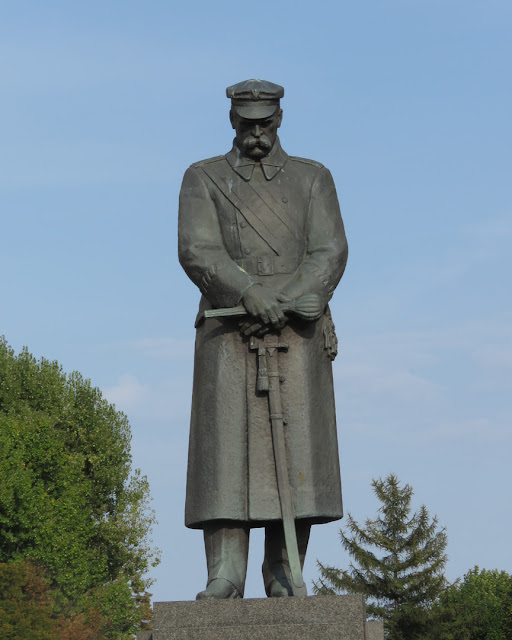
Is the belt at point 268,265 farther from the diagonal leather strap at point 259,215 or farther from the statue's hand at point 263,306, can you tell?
the statue's hand at point 263,306

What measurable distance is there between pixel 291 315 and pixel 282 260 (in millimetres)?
552

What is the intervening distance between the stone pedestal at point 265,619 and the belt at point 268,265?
2.60 m

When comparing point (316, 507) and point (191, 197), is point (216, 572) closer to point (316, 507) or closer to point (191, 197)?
point (316, 507)

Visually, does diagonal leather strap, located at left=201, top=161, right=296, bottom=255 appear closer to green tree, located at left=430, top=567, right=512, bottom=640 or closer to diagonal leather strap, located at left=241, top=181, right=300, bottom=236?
diagonal leather strap, located at left=241, top=181, right=300, bottom=236

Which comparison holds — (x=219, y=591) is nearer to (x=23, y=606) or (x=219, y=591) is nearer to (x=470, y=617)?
(x=23, y=606)

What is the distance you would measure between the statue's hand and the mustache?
50.8 inches

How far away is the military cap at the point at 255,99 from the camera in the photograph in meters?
9.67

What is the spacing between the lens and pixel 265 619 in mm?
8406

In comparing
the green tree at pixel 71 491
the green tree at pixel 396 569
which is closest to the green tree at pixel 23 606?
the green tree at pixel 71 491

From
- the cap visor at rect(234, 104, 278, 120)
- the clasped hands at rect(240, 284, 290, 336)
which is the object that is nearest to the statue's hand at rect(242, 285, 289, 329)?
the clasped hands at rect(240, 284, 290, 336)

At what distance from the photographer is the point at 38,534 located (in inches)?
1539

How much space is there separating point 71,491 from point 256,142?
103 feet

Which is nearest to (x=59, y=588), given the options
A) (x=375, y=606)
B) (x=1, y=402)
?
(x=1, y=402)

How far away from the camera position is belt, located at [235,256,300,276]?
→ 9594mm
